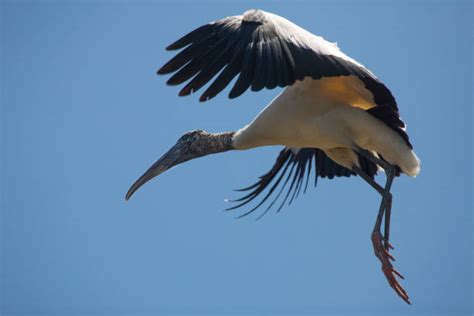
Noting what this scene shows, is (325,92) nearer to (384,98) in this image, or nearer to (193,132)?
(384,98)

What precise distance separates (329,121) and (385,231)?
918 millimetres

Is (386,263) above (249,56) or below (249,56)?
below

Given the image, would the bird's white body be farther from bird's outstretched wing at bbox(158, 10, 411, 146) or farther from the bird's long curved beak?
the bird's long curved beak

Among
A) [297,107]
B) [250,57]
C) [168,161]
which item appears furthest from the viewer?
[168,161]

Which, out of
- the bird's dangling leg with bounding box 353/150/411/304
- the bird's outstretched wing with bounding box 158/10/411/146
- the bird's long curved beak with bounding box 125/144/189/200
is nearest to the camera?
the bird's outstretched wing with bounding box 158/10/411/146

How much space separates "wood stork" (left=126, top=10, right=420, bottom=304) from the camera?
688cm

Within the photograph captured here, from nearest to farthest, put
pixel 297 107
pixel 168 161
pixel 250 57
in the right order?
pixel 250 57
pixel 297 107
pixel 168 161

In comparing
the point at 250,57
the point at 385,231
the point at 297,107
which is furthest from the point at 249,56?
the point at 385,231

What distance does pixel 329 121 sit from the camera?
7.87m

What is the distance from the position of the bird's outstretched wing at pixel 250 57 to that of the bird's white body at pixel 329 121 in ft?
1.77

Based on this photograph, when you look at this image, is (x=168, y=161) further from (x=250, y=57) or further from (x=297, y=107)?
(x=250, y=57)

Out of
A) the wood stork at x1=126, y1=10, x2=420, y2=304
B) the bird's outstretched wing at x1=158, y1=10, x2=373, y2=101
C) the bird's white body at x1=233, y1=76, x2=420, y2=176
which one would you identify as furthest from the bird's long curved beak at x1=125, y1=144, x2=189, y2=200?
the bird's outstretched wing at x1=158, y1=10, x2=373, y2=101

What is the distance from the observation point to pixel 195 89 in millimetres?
6848

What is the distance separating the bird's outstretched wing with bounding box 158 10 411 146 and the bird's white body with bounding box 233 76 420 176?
540mm
